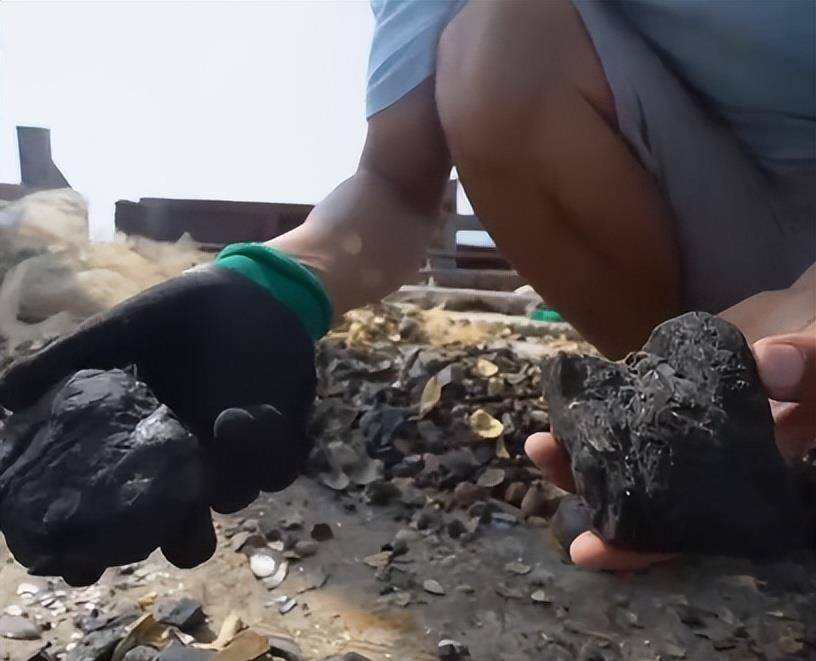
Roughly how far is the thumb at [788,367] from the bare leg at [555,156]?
0.41 meters

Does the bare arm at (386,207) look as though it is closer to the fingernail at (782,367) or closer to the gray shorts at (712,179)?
the gray shorts at (712,179)

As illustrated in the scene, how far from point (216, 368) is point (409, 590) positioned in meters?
0.31

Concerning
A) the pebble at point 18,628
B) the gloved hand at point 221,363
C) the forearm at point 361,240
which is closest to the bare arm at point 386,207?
the forearm at point 361,240

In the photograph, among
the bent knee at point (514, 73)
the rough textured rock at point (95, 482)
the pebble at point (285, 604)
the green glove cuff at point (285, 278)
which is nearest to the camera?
the rough textured rock at point (95, 482)

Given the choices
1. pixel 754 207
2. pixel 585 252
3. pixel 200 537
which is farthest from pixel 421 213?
pixel 200 537

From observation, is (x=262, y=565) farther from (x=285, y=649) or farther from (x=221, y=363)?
(x=221, y=363)

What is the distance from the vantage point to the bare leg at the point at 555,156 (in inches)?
32.6

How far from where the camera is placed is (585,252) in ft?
3.13

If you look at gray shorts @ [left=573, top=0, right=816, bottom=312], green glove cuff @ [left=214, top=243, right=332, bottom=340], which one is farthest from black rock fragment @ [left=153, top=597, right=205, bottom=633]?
gray shorts @ [left=573, top=0, right=816, bottom=312]

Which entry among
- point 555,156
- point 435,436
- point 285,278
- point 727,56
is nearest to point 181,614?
point 285,278

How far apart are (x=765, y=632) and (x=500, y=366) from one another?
69 cm

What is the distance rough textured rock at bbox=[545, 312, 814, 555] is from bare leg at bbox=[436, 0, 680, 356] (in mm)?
386

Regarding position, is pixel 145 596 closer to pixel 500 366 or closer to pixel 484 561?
pixel 484 561

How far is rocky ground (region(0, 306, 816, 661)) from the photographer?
0.66 meters
